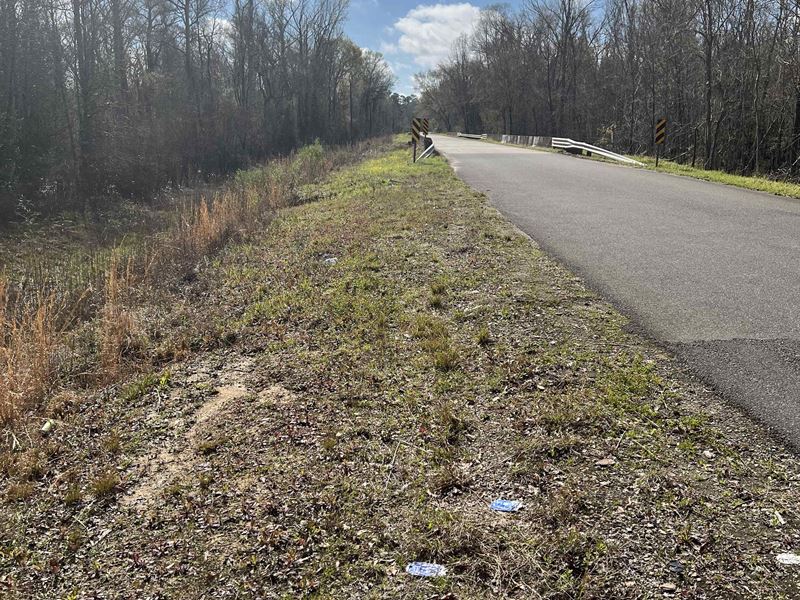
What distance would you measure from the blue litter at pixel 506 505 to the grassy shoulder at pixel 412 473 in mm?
49

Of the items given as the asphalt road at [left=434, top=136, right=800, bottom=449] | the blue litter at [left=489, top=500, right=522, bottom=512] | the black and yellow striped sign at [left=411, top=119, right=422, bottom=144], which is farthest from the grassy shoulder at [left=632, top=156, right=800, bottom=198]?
the blue litter at [left=489, top=500, right=522, bottom=512]

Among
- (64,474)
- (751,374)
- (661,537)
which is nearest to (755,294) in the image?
(751,374)

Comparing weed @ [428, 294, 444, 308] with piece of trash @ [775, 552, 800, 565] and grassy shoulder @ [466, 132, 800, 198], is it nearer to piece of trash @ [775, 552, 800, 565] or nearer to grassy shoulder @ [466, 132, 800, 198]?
piece of trash @ [775, 552, 800, 565]

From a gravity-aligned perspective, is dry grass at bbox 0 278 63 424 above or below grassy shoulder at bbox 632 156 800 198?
below

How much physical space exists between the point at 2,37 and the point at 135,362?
2030cm

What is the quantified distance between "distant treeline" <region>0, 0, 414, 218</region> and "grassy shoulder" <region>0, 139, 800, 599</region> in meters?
16.5

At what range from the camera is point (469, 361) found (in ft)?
14.0

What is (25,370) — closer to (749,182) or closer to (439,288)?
(439,288)

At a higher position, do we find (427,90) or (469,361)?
(427,90)

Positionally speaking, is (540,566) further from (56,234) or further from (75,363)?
(56,234)

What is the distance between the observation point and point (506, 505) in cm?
274

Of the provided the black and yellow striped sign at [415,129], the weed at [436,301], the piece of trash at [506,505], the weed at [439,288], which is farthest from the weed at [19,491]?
the black and yellow striped sign at [415,129]

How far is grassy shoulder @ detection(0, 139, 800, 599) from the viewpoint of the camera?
94.0 inches

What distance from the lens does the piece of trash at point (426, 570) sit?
238 cm
